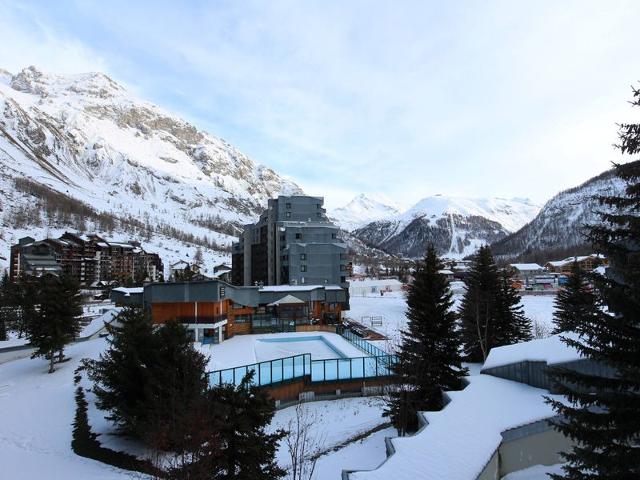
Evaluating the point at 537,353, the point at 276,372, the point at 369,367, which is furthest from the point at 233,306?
the point at 537,353

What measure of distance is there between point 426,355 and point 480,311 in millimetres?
14197

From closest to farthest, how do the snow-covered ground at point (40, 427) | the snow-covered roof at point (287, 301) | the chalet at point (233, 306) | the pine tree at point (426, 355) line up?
1. the snow-covered ground at point (40, 427)
2. the pine tree at point (426, 355)
3. the chalet at point (233, 306)
4. the snow-covered roof at point (287, 301)

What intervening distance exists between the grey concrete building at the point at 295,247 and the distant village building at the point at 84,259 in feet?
118

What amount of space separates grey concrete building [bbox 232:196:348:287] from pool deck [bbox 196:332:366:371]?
21572 mm

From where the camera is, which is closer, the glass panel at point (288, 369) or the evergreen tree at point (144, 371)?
the evergreen tree at point (144, 371)

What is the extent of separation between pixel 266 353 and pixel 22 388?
58.0 ft

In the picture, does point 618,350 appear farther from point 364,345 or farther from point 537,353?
point 364,345

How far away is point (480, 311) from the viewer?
33.2 meters

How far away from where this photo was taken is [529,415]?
14547mm

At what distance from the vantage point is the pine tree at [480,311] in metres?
32.0

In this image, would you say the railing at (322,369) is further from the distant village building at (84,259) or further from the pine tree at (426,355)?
the distant village building at (84,259)

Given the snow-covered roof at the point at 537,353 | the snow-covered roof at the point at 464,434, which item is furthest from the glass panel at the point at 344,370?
the snow-covered roof at the point at 464,434

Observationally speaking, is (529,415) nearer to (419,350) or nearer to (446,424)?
(446,424)

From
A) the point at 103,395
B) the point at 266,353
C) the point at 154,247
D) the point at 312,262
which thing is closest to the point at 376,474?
the point at 103,395
